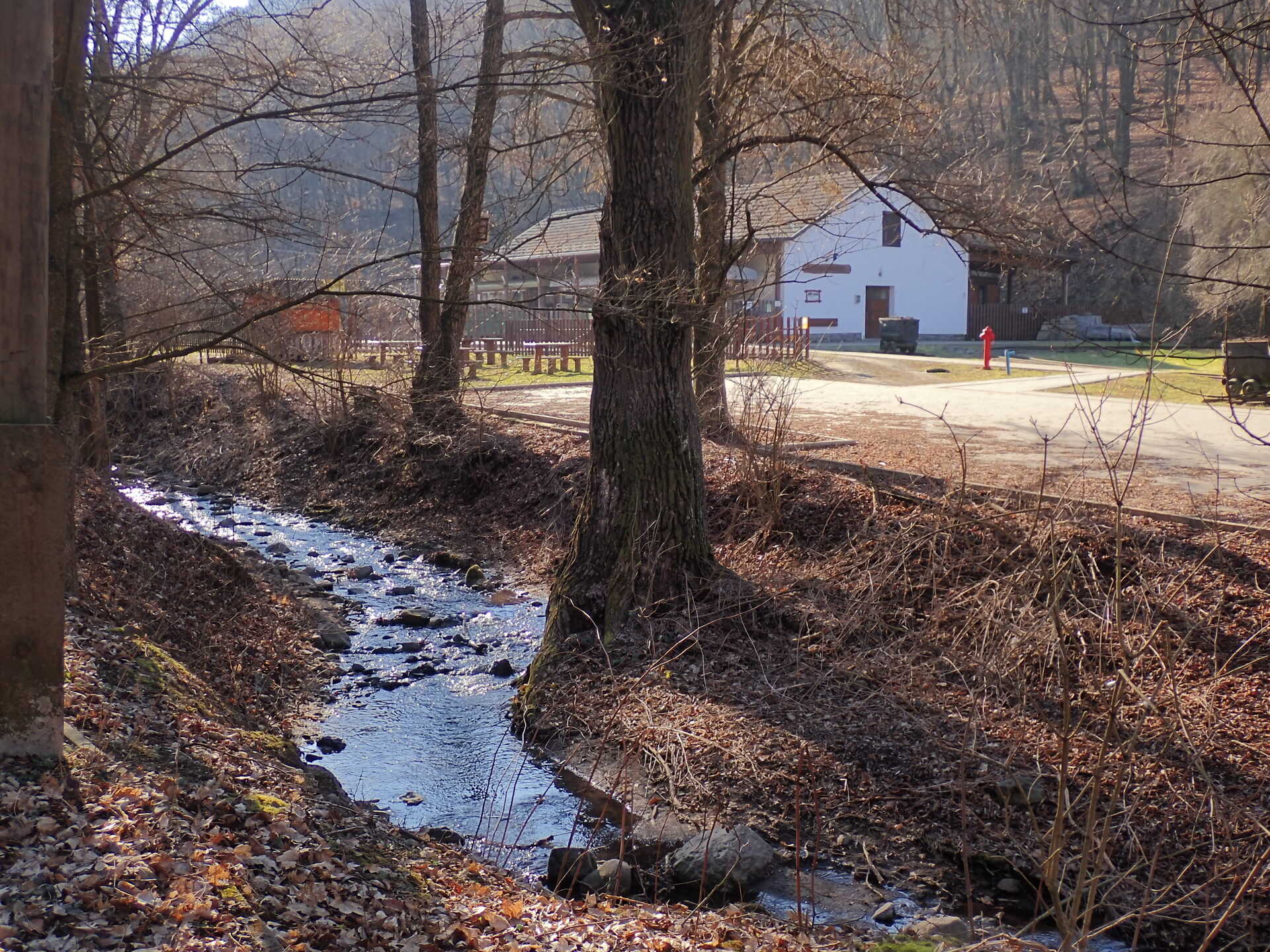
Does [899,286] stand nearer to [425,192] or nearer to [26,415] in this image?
[425,192]

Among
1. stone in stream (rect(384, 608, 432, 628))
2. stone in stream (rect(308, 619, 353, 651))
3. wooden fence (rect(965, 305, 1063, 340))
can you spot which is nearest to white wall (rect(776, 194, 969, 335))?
wooden fence (rect(965, 305, 1063, 340))

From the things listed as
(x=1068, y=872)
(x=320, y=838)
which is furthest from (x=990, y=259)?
(x=320, y=838)

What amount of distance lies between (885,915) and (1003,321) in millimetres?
40441

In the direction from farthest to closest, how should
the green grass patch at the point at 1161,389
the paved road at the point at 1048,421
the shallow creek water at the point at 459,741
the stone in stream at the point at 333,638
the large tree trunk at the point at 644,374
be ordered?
the green grass patch at the point at 1161,389
the paved road at the point at 1048,421
the stone in stream at the point at 333,638
the large tree trunk at the point at 644,374
the shallow creek water at the point at 459,741

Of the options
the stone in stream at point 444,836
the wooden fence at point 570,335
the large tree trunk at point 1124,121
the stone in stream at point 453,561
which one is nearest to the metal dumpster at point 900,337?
the wooden fence at point 570,335

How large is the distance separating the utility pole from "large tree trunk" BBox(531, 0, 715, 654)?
4.21m

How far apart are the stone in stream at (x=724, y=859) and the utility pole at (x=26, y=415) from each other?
3039 mm

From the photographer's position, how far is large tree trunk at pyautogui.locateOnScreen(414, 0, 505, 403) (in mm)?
8164

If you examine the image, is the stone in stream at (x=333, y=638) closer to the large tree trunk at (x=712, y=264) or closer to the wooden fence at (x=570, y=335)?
the large tree trunk at (x=712, y=264)

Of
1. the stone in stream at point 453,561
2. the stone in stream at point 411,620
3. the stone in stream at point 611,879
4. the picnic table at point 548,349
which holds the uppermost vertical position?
the picnic table at point 548,349

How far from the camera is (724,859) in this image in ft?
18.7

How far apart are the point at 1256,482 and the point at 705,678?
17.9 ft

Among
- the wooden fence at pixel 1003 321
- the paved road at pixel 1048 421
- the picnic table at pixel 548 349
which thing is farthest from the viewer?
the wooden fence at pixel 1003 321

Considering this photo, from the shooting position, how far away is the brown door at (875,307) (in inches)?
1633
